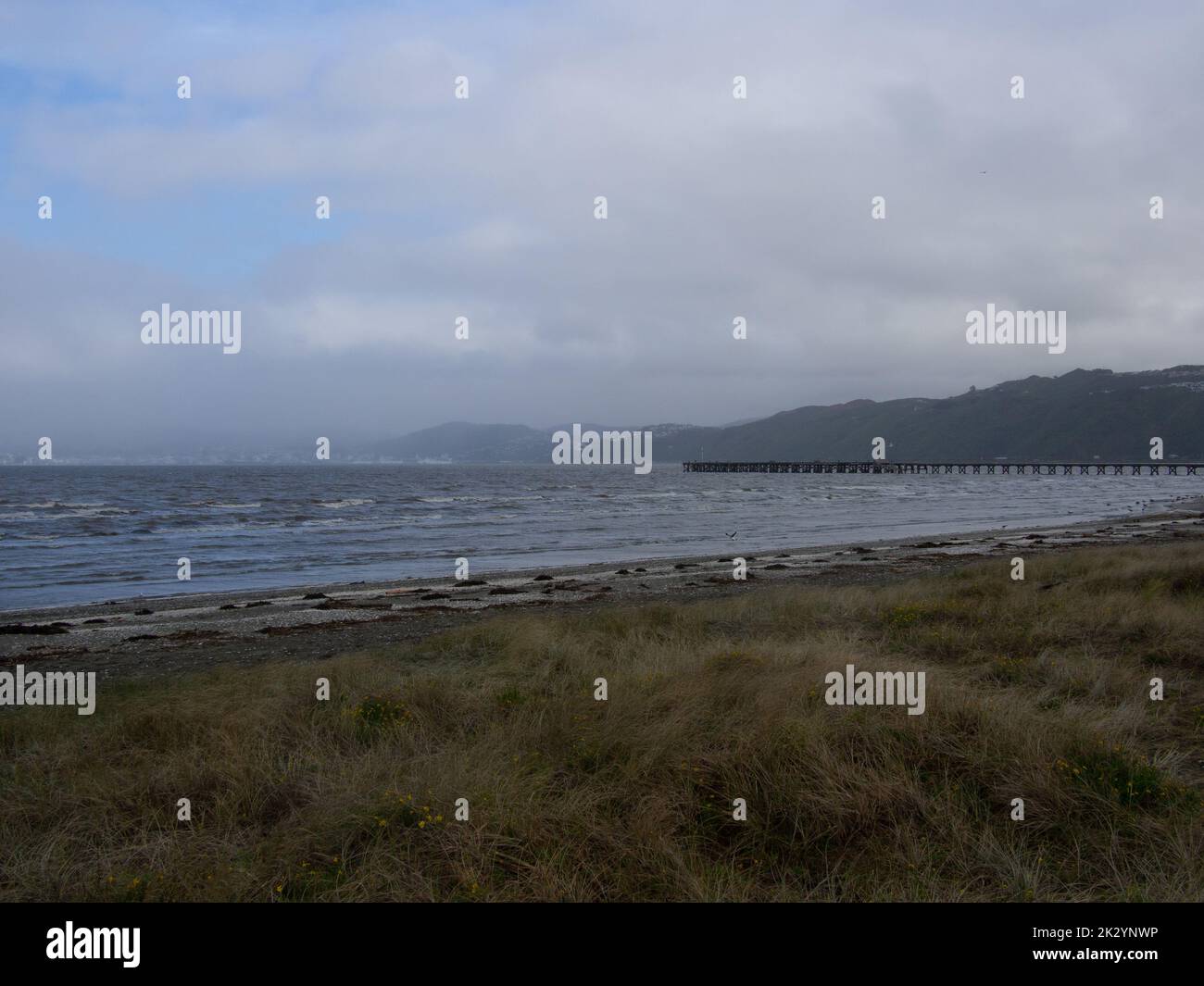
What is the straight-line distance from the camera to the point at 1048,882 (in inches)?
172

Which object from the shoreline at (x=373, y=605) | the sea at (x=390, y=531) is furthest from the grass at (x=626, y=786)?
the sea at (x=390, y=531)

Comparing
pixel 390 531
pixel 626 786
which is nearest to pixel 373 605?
pixel 626 786

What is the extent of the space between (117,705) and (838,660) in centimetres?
705

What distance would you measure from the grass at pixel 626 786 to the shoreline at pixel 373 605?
4.90 meters

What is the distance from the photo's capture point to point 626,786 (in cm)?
529

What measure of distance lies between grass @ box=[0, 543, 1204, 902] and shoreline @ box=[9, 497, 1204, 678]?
16.1ft

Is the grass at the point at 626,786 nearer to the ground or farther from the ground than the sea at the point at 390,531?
farther from the ground

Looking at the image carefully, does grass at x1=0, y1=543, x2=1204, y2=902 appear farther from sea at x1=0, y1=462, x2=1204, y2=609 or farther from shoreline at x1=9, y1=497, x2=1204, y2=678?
sea at x1=0, y1=462, x2=1204, y2=609

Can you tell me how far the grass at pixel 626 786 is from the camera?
4.30 meters

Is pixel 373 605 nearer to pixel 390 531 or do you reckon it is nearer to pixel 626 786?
pixel 626 786

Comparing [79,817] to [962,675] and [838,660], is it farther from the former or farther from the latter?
[962,675]

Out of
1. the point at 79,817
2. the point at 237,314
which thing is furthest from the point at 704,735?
the point at 237,314

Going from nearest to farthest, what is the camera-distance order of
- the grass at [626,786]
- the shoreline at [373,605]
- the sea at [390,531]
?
the grass at [626,786], the shoreline at [373,605], the sea at [390,531]

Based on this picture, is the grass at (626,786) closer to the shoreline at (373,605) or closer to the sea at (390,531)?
the shoreline at (373,605)
